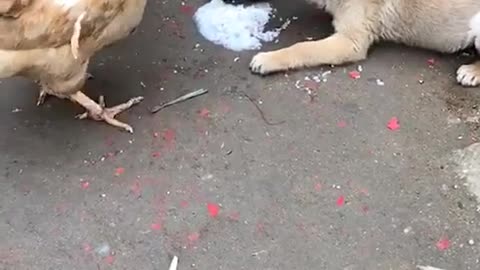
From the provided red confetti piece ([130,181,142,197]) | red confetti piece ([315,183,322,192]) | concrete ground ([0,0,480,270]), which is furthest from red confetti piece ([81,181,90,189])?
red confetti piece ([315,183,322,192])

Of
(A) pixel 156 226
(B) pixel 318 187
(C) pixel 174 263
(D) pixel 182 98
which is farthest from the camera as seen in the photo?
(D) pixel 182 98

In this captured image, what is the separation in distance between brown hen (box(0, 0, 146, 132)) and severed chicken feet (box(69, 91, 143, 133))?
4 centimetres

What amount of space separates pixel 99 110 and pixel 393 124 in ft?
2.96

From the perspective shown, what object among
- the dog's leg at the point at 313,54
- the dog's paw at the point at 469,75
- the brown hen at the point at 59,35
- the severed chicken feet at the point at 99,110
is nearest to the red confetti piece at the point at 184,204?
the severed chicken feet at the point at 99,110

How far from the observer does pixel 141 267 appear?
230 cm

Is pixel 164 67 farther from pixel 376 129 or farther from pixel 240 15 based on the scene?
pixel 376 129

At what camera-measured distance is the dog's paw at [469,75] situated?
9.33 feet

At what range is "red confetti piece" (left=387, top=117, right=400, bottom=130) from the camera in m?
2.70

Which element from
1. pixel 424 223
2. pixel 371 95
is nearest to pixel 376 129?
pixel 371 95

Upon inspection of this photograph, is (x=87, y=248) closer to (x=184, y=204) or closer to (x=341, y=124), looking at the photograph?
(x=184, y=204)

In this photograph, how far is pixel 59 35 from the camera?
93.6 inches

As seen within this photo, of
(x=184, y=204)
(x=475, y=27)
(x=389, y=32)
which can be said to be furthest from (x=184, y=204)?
(x=475, y=27)

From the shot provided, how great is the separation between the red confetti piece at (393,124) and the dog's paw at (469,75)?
297 mm

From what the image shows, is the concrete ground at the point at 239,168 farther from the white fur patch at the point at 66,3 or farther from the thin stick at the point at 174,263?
the white fur patch at the point at 66,3
